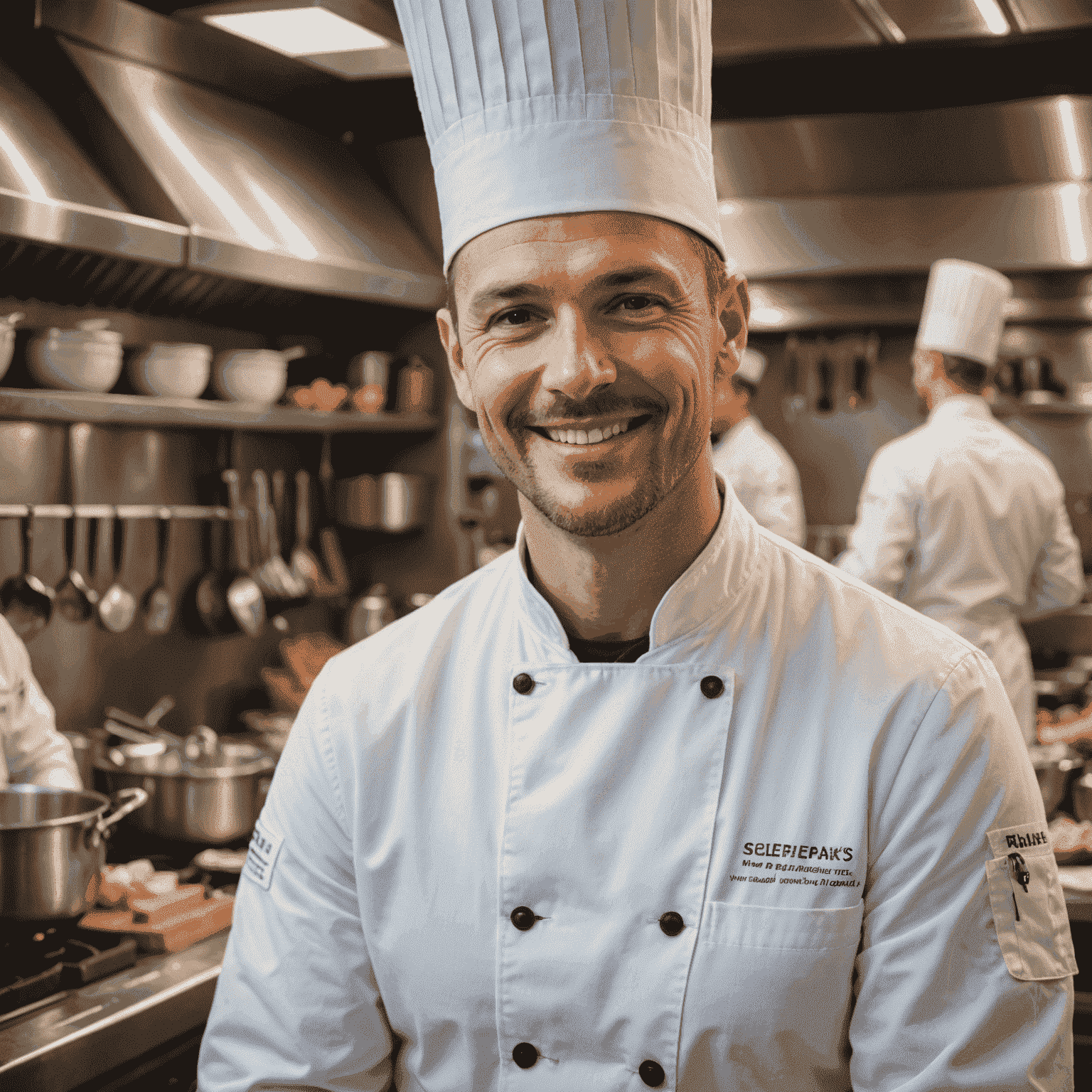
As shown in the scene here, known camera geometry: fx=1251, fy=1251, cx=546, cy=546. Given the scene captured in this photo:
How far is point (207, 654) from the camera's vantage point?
10.6 ft

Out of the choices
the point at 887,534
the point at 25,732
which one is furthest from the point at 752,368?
the point at 25,732

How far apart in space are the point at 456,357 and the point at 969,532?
2.46m

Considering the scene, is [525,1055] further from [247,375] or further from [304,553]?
[304,553]

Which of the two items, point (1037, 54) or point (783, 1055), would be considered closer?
point (783, 1055)

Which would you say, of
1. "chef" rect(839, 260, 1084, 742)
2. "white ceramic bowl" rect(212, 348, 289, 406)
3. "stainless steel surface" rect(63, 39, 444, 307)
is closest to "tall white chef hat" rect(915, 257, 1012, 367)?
"chef" rect(839, 260, 1084, 742)

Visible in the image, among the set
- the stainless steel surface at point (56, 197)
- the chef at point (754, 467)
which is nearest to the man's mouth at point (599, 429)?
the stainless steel surface at point (56, 197)

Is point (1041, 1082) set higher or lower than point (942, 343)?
lower

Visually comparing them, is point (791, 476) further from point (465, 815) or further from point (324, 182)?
point (465, 815)

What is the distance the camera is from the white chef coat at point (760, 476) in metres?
4.16

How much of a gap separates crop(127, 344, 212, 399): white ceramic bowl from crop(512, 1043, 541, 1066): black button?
77.9 inches

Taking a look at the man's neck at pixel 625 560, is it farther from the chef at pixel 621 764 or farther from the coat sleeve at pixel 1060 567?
the coat sleeve at pixel 1060 567

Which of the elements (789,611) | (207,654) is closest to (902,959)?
(789,611)

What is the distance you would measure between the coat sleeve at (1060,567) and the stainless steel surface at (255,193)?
1.83 meters

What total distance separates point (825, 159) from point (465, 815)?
346 centimetres
